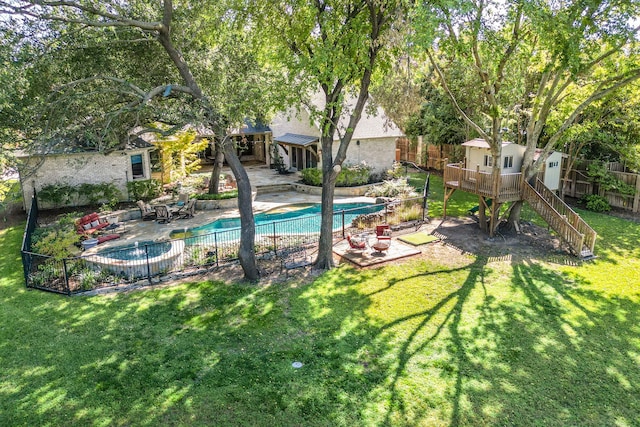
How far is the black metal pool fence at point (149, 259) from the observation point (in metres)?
13.7

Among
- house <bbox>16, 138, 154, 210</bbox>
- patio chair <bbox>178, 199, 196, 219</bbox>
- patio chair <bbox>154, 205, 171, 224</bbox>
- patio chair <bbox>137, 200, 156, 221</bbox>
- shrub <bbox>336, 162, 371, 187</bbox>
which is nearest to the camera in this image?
patio chair <bbox>154, 205, 171, 224</bbox>

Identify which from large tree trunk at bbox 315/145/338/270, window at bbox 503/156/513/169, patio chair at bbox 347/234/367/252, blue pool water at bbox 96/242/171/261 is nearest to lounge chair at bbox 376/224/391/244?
patio chair at bbox 347/234/367/252

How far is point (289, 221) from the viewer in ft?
59.8

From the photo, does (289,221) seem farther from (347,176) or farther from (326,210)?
(347,176)

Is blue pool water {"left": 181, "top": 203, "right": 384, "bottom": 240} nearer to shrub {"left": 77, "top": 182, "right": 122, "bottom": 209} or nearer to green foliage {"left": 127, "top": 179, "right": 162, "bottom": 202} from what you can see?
green foliage {"left": 127, "top": 179, "right": 162, "bottom": 202}

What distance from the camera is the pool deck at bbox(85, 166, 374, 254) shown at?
18281mm

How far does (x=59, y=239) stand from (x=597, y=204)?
23.7 metres

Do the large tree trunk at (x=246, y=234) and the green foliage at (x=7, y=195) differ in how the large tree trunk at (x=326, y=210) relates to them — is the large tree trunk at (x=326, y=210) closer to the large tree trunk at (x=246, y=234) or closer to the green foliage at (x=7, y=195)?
the large tree trunk at (x=246, y=234)

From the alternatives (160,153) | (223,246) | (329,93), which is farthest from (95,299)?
(160,153)

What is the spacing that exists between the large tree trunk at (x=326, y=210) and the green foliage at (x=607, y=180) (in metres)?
15.1

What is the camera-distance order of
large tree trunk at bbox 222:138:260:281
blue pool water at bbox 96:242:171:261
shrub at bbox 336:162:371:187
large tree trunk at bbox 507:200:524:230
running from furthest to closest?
shrub at bbox 336:162:371:187 < large tree trunk at bbox 507:200:524:230 < blue pool water at bbox 96:242:171:261 < large tree trunk at bbox 222:138:260:281

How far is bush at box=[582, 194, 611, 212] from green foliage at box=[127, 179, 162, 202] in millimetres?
22009

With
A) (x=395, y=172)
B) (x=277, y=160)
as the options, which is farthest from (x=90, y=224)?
(x=395, y=172)

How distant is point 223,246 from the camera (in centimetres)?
1608
